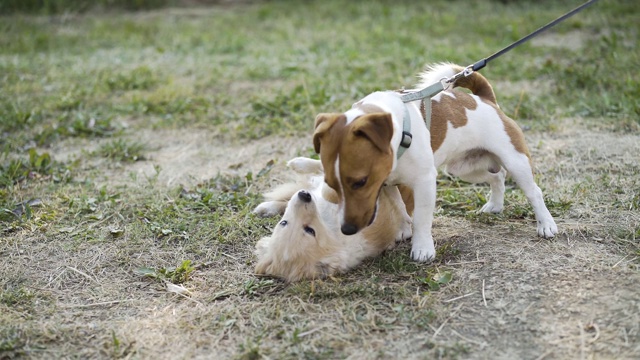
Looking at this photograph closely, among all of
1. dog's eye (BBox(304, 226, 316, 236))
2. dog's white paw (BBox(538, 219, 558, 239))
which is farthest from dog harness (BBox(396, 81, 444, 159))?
dog's white paw (BBox(538, 219, 558, 239))

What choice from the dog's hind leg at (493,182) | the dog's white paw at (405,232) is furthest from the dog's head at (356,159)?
the dog's hind leg at (493,182)

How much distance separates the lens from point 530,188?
385 cm

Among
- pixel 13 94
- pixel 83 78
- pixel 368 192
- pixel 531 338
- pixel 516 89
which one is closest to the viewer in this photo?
pixel 531 338

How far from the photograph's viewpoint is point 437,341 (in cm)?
297

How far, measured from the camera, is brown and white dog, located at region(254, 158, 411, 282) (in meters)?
3.61

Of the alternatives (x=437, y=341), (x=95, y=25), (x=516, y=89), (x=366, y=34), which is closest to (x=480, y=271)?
(x=437, y=341)

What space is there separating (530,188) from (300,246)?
1437 millimetres

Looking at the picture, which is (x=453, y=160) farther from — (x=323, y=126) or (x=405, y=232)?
(x=323, y=126)

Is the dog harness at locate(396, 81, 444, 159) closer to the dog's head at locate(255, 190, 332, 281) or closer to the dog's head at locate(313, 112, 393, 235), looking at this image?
the dog's head at locate(313, 112, 393, 235)

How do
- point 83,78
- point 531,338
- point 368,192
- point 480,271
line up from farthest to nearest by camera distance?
1. point 83,78
2. point 480,271
3. point 368,192
4. point 531,338

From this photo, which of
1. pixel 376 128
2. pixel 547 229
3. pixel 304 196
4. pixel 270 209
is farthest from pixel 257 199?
pixel 547 229

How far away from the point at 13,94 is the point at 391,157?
223 inches

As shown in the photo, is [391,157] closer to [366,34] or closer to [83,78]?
[83,78]

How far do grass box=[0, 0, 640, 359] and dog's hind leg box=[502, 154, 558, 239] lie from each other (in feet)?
0.31
